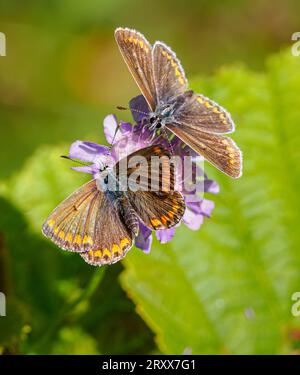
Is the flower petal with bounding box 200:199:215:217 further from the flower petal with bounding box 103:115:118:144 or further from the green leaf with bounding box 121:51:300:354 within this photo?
the green leaf with bounding box 121:51:300:354

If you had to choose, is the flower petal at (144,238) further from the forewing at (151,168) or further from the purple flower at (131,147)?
the forewing at (151,168)

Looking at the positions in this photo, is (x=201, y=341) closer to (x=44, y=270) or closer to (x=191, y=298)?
(x=191, y=298)

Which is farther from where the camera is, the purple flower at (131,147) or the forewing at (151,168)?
the purple flower at (131,147)

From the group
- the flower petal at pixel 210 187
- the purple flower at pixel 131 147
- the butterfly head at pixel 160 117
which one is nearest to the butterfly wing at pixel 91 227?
the purple flower at pixel 131 147

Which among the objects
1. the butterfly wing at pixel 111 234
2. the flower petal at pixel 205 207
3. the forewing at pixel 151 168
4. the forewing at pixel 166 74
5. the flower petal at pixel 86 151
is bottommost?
the butterfly wing at pixel 111 234

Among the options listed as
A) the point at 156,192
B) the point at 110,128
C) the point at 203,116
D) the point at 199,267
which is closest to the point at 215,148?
the point at 203,116

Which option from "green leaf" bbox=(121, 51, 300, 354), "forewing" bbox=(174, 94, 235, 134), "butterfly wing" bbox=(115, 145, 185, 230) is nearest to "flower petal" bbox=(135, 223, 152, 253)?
"butterfly wing" bbox=(115, 145, 185, 230)
